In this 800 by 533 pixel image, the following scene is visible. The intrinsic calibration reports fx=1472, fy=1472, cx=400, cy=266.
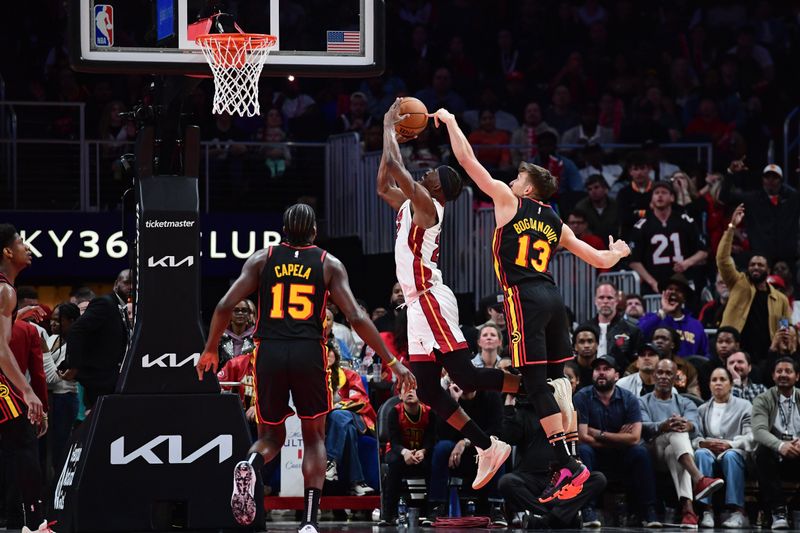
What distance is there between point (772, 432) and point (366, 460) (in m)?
3.64

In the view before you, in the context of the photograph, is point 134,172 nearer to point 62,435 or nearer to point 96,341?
point 96,341

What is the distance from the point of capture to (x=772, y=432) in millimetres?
12969

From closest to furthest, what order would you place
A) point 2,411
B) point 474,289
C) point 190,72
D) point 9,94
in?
1. point 190,72
2. point 2,411
3. point 474,289
4. point 9,94

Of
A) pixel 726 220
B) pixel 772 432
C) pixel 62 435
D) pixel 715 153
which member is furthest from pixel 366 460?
pixel 715 153

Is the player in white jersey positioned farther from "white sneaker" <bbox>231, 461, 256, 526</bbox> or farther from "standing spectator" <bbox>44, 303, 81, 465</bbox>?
"standing spectator" <bbox>44, 303, 81, 465</bbox>

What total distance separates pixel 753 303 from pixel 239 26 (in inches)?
273

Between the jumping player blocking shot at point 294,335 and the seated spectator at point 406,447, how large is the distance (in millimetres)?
2974

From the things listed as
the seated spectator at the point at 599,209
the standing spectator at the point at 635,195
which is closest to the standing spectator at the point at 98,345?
the seated spectator at the point at 599,209

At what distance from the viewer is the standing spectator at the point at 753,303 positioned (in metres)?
14.9

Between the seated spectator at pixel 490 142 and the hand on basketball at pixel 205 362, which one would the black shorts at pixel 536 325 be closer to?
the hand on basketball at pixel 205 362

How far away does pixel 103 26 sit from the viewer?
9.86m

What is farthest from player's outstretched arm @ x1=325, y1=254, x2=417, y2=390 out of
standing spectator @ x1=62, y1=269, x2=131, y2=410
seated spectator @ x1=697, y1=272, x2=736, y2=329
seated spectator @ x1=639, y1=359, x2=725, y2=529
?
seated spectator @ x1=697, y1=272, x2=736, y2=329

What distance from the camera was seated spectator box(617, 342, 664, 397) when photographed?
13.5 metres

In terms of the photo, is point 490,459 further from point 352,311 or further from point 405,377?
point 352,311
